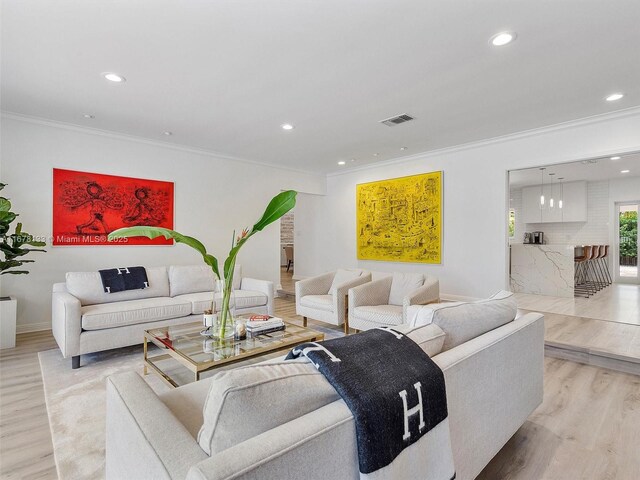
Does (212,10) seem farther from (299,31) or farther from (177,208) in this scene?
(177,208)

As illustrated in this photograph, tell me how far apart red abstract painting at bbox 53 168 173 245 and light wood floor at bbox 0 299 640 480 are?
181 cm

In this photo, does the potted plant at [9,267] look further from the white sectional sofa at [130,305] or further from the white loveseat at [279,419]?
the white loveseat at [279,419]

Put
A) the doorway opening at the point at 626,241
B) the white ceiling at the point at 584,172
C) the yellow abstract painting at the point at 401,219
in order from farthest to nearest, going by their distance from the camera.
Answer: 1. the doorway opening at the point at 626,241
2. the white ceiling at the point at 584,172
3. the yellow abstract painting at the point at 401,219

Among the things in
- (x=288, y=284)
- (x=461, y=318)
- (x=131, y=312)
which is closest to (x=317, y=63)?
(x=461, y=318)

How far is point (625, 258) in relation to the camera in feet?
26.9

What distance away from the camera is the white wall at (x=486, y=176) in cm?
395

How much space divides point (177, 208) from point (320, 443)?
4901mm

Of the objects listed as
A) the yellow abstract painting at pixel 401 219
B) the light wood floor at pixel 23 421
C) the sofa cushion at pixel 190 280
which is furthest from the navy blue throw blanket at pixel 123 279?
the yellow abstract painting at pixel 401 219

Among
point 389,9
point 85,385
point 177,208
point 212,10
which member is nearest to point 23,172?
point 177,208

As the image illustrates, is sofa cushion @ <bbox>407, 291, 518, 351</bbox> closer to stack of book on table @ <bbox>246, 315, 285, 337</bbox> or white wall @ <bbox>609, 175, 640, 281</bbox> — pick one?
stack of book on table @ <bbox>246, 315, 285, 337</bbox>

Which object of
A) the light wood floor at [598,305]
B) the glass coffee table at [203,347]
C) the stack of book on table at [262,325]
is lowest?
the light wood floor at [598,305]

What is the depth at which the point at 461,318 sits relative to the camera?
5.17 ft

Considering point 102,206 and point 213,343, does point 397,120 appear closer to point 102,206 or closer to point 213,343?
point 213,343

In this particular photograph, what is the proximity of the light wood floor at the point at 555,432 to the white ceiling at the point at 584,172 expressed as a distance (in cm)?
454
